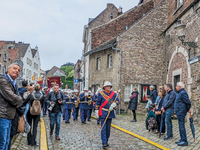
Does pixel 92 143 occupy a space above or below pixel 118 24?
below

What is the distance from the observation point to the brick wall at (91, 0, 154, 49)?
22.0 metres

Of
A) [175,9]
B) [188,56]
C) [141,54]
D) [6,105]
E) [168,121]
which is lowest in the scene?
[168,121]

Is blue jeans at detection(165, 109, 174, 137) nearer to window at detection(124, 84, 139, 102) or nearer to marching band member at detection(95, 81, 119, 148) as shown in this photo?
marching band member at detection(95, 81, 119, 148)

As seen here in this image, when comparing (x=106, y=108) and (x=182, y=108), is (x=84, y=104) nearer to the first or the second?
(x=106, y=108)

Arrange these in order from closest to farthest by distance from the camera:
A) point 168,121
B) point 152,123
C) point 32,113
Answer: point 32,113 < point 168,121 < point 152,123

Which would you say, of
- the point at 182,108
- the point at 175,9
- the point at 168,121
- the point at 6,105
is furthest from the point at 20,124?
the point at 175,9

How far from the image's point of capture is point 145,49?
705 inches

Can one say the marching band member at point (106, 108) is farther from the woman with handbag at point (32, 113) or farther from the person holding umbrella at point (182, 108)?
the person holding umbrella at point (182, 108)

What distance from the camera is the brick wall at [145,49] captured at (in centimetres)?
1762

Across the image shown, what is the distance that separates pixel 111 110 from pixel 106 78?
42.0 ft

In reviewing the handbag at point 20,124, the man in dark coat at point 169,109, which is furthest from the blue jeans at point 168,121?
the handbag at point 20,124

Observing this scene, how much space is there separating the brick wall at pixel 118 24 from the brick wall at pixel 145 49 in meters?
4.22

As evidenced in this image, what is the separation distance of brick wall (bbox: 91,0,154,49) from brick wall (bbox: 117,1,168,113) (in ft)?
13.8

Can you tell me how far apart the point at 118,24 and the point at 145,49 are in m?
5.58
